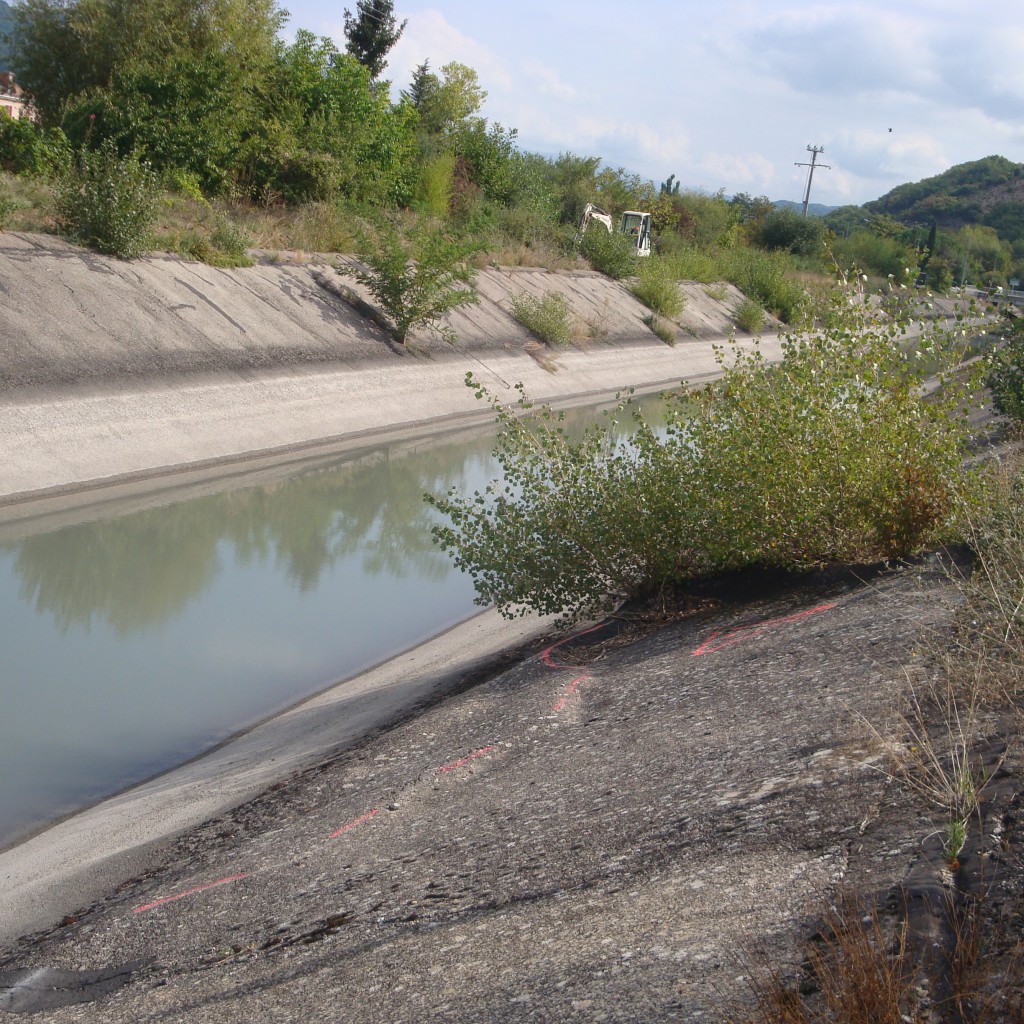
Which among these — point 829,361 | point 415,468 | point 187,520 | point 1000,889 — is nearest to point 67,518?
point 187,520

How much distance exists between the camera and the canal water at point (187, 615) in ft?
26.8

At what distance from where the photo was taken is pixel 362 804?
6336 millimetres

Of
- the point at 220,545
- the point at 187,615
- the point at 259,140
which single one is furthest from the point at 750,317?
the point at 187,615

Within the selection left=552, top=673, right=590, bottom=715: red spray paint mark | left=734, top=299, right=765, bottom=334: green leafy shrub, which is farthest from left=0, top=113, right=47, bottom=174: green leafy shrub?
left=734, top=299, right=765, bottom=334: green leafy shrub

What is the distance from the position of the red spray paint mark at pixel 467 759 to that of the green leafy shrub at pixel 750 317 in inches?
1552

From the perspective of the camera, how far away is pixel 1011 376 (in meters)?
17.5

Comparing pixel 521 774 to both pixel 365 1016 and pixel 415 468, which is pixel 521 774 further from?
pixel 415 468

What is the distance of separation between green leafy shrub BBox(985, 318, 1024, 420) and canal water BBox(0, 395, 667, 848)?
8577 millimetres

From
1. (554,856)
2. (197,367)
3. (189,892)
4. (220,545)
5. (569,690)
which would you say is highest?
(197,367)

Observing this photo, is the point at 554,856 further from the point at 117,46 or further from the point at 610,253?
the point at 610,253

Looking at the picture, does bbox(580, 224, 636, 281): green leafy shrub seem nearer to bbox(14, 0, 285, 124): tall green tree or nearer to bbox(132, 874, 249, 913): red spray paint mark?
bbox(14, 0, 285, 124): tall green tree

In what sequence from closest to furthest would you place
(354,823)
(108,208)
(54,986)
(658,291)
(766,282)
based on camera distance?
(54,986) → (354,823) → (108,208) → (658,291) → (766,282)

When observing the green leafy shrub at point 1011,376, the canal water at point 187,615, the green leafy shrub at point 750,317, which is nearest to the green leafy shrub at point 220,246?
the canal water at point 187,615

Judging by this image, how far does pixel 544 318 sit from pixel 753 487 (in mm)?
22446
